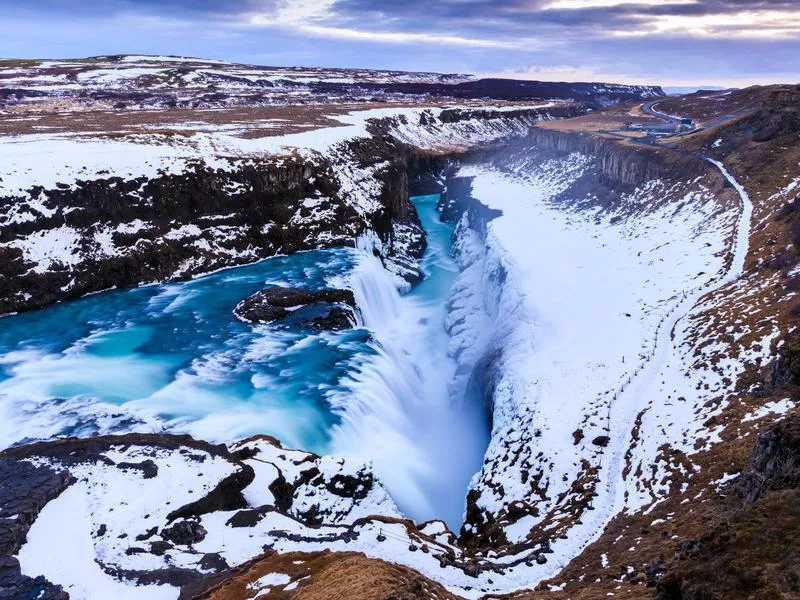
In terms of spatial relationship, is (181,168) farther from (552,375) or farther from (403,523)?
(403,523)

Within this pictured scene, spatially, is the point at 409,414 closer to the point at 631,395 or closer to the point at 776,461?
the point at 631,395

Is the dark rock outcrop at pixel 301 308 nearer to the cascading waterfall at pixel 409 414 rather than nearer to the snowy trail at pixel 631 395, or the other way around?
the cascading waterfall at pixel 409 414

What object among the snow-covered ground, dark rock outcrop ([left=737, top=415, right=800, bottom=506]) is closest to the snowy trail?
the snow-covered ground

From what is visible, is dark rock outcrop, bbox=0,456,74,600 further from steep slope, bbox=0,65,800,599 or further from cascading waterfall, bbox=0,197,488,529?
cascading waterfall, bbox=0,197,488,529

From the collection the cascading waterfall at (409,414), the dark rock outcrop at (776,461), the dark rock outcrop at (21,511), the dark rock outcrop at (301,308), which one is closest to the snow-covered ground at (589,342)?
the cascading waterfall at (409,414)

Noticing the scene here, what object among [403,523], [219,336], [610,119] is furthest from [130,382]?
[610,119]

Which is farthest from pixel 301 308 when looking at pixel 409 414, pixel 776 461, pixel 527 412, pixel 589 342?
pixel 776 461
